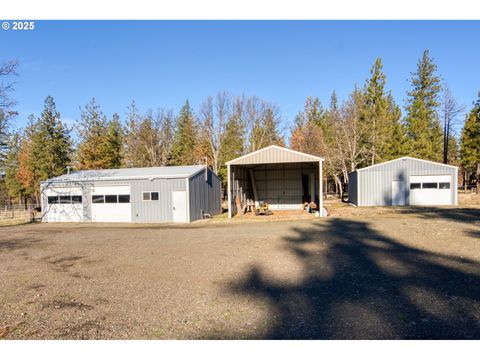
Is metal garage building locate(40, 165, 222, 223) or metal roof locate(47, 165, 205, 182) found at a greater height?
metal roof locate(47, 165, 205, 182)

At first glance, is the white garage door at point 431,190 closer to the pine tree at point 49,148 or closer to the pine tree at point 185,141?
the pine tree at point 185,141

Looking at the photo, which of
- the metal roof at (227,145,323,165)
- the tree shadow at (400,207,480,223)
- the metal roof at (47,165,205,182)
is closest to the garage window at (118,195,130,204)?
the metal roof at (47,165,205,182)

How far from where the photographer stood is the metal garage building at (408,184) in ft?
77.9

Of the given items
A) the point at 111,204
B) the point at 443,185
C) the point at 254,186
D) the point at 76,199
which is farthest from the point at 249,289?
the point at 443,185

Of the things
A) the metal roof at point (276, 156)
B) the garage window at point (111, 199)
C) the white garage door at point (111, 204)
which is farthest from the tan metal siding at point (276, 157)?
the garage window at point (111, 199)

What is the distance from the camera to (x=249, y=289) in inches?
229

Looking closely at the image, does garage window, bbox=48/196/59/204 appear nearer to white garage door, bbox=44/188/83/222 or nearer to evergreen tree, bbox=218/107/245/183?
white garage door, bbox=44/188/83/222

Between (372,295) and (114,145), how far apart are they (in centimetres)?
3949

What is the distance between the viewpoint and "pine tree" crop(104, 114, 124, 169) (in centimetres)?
3850

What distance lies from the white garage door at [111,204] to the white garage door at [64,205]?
4.07 ft

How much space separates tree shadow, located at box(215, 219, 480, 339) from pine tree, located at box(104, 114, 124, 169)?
3463cm

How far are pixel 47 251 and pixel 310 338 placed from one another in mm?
9558

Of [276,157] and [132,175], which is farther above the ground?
[276,157]

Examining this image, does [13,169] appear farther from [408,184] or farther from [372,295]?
[372,295]
